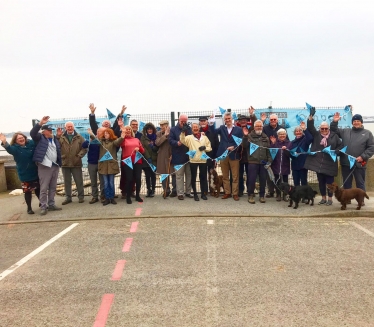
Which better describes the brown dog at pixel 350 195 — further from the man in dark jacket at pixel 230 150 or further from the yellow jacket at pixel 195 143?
the yellow jacket at pixel 195 143

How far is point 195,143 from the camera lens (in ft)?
30.1

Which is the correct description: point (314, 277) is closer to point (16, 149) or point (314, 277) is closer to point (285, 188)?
point (285, 188)

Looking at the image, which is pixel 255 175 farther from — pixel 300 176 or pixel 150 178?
pixel 150 178

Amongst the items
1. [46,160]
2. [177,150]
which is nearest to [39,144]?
[46,160]

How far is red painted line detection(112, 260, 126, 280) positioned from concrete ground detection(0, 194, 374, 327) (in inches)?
0.6

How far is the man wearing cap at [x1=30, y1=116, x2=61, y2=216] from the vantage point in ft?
27.8

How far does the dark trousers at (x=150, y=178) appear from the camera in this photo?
31.8ft

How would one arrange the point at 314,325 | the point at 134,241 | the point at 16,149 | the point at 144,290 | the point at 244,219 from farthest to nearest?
the point at 16,149, the point at 244,219, the point at 134,241, the point at 144,290, the point at 314,325

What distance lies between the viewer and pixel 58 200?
10.1 metres

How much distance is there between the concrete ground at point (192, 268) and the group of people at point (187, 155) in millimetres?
933

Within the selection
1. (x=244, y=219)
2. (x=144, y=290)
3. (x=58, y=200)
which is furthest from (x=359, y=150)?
(x=58, y=200)

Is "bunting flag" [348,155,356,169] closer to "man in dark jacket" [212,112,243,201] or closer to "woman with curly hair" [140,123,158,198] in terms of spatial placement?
"man in dark jacket" [212,112,243,201]

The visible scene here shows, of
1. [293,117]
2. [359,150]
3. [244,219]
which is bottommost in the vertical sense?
[244,219]

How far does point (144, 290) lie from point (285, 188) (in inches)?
202
